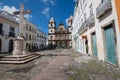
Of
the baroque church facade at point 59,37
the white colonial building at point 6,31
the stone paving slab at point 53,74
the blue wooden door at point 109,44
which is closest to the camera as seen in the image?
the stone paving slab at point 53,74

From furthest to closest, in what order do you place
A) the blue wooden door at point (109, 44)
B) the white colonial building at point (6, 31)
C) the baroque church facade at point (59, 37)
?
the baroque church facade at point (59, 37) < the white colonial building at point (6, 31) < the blue wooden door at point (109, 44)

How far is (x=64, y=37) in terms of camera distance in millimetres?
57594

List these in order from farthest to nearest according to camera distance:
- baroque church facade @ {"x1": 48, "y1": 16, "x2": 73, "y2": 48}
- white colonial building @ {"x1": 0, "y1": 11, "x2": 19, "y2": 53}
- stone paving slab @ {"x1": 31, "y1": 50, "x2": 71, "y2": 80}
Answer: baroque church facade @ {"x1": 48, "y1": 16, "x2": 73, "y2": 48}, white colonial building @ {"x1": 0, "y1": 11, "x2": 19, "y2": 53}, stone paving slab @ {"x1": 31, "y1": 50, "x2": 71, "y2": 80}

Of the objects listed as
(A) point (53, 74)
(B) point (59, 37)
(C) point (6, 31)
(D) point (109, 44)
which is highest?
(B) point (59, 37)

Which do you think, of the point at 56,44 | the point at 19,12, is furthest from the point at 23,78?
the point at 56,44

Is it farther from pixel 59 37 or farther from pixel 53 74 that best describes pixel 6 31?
pixel 59 37

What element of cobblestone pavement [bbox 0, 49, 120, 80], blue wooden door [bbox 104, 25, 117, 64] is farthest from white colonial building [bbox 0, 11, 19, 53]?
blue wooden door [bbox 104, 25, 117, 64]

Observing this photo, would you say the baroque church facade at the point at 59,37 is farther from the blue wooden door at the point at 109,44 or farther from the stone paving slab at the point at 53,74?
the stone paving slab at the point at 53,74

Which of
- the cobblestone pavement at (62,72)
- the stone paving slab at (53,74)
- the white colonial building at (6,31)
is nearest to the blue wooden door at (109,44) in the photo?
the cobblestone pavement at (62,72)

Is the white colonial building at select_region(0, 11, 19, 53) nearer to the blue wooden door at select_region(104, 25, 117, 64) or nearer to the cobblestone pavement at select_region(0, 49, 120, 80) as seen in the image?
the cobblestone pavement at select_region(0, 49, 120, 80)

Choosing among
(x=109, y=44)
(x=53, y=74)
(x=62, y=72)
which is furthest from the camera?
(x=109, y=44)

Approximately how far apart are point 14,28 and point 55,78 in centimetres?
2095

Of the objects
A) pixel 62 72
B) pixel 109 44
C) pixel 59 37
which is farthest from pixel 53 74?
pixel 59 37

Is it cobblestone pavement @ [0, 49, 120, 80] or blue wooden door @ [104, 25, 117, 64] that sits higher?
blue wooden door @ [104, 25, 117, 64]
